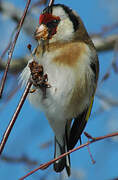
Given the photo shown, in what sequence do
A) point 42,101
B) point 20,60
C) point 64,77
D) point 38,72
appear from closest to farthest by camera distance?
point 38,72, point 64,77, point 42,101, point 20,60

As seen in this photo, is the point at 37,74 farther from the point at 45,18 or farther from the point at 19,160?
the point at 19,160

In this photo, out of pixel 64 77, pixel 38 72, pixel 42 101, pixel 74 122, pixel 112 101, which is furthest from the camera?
pixel 112 101

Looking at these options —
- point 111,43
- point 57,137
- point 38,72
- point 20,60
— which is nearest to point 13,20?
point 20,60

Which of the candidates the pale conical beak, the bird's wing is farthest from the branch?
the pale conical beak

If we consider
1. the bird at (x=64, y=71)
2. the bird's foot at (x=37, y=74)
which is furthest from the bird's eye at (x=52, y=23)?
the bird's foot at (x=37, y=74)

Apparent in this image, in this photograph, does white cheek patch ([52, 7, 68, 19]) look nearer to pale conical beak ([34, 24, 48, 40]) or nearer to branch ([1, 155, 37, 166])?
pale conical beak ([34, 24, 48, 40])

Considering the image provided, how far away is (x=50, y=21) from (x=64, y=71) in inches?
15.2

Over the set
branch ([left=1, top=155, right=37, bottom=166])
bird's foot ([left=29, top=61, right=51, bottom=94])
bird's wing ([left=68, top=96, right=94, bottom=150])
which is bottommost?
branch ([left=1, top=155, right=37, bottom=166])

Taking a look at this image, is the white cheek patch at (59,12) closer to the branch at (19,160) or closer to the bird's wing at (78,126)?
the bird's wing at (78,126)

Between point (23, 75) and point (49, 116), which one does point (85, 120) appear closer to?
point (49, 116)

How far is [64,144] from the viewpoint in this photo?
2.56 metres

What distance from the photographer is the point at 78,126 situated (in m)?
2.45

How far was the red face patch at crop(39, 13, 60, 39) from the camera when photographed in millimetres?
2301

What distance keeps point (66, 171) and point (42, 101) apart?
518 mm
